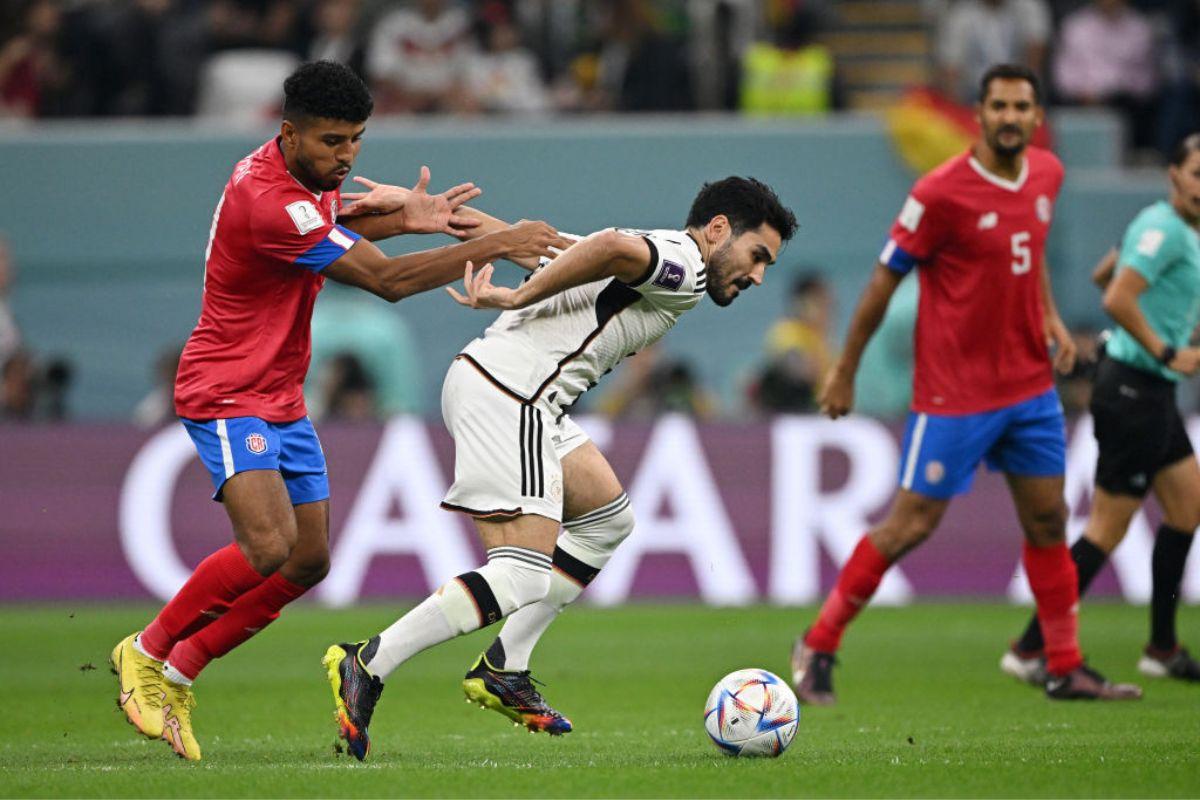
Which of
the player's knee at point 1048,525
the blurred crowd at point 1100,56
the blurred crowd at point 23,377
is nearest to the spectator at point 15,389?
the blurred crowd at point 23,377

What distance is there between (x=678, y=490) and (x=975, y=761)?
22.7ft

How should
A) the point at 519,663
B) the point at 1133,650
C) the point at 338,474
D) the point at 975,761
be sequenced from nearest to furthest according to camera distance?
the point at 975,761 < the point at 519,663 < the point at 1133,650 < the point at 338,474

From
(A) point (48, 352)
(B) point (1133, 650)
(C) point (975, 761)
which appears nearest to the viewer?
(C) point (975, 761)

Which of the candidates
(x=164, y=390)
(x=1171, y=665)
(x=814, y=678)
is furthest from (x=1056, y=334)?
(x=164, y=390)

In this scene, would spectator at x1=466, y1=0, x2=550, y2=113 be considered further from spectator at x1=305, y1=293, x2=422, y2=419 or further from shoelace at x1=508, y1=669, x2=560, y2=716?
shoelace at x1=508, y1=669, x2=560, y2=716

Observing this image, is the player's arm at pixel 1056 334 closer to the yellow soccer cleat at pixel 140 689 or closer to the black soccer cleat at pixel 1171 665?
the black soccer cleat at pixel 1171 665

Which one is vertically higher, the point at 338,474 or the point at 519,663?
the point at 519,663

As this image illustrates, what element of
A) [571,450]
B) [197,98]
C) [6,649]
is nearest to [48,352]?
[197,98]

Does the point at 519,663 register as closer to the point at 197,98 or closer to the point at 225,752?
the point at 225,752

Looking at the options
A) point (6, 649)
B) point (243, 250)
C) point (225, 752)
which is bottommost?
point (6, 649)

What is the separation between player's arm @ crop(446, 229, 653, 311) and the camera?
6664 millimetres

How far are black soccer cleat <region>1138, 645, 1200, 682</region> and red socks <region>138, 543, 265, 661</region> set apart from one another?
4.74 metres

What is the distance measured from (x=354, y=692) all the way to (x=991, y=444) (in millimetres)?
3377

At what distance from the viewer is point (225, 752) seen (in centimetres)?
745
